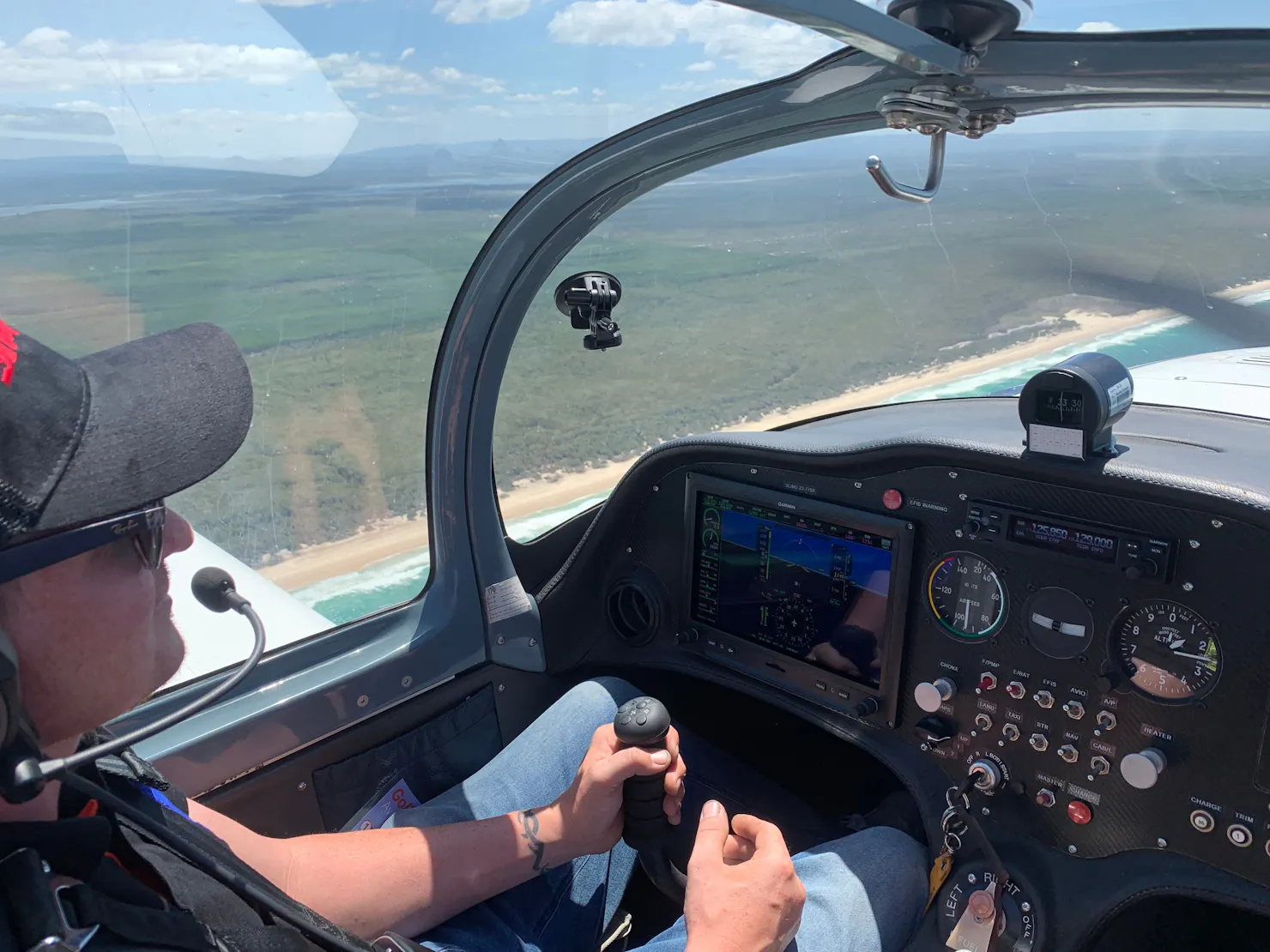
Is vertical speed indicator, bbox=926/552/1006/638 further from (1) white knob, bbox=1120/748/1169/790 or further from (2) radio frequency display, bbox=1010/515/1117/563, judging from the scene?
(1) white knob, bbox=1120/748/1169/790

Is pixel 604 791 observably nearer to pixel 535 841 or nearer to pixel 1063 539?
pixel 535 841

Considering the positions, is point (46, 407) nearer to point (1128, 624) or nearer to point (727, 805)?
point (1128, 624)

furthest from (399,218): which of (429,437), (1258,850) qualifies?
(1258,850)

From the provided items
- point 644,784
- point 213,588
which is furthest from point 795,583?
point 213,588

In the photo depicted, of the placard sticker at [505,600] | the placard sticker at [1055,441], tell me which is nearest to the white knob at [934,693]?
the placard sticker at [1055,441]

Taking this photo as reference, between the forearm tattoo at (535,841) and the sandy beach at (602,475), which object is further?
the sandy beach at (602,475)

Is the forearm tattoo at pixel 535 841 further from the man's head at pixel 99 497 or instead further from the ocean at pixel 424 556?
the man's head at pixel 99 497
